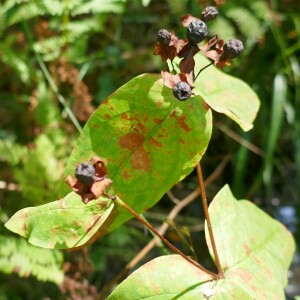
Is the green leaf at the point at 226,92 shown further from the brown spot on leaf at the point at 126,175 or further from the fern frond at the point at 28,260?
the fern frond at the point at 28,260

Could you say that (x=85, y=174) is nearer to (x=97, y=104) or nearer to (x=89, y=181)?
(x=89, y=181)

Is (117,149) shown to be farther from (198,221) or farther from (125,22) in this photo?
(125,22)

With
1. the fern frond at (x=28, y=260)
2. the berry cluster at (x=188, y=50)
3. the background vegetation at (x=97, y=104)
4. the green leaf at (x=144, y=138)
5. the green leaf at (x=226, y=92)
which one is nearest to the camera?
the berry cluster at (x=188, y=50)

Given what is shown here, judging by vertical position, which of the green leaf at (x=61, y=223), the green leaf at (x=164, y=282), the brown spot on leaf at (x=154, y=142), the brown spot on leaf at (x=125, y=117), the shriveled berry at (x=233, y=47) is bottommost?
the green leaf at (x=164, y=282)

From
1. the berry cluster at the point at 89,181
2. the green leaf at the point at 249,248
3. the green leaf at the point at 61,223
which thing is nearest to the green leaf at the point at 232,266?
the green leaf at the point at 249,248

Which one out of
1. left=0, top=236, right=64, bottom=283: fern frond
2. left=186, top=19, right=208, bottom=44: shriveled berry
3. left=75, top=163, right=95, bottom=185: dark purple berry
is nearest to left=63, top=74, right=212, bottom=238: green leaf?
left=186, top=19, right=208, bottom=44: shriveled berry

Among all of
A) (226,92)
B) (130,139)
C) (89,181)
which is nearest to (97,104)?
(226,92)
